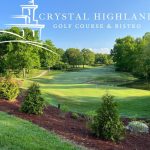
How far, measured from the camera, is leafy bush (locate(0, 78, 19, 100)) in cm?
1927

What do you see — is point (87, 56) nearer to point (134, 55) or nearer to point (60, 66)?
point (60, 66)

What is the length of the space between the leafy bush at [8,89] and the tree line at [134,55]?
51.3 m

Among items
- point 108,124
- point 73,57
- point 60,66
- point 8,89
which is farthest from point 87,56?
point 108,124

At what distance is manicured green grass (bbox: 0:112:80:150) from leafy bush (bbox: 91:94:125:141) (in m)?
1.53

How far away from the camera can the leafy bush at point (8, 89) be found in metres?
19.3

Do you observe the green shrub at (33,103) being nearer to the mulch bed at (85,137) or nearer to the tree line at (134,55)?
the mulch bed at (85,137)

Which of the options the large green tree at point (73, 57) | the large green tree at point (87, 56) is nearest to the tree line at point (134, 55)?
the large green tree at point (73, 57)

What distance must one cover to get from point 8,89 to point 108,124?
8169mm

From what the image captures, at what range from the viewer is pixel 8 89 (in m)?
19.5

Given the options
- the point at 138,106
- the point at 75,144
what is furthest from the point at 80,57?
the point at 75,144

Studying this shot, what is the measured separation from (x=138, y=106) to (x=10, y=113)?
1914cm

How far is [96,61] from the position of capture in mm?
151625

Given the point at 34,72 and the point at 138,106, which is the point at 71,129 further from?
the point at 34,72

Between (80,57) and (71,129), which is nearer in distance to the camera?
(71,129)
